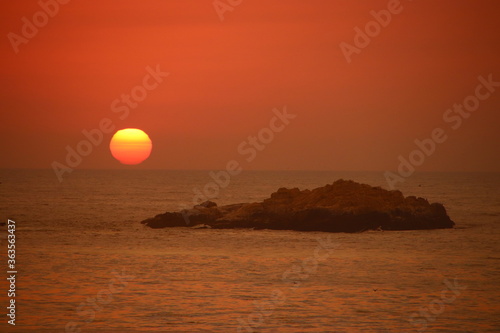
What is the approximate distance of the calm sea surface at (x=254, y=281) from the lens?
Result: 21.5 meters

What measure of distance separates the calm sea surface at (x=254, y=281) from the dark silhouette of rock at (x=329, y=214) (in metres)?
1.65

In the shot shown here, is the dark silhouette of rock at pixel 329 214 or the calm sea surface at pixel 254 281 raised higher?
the dark silhouette of rock at pixel 329 214

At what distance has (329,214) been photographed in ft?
167

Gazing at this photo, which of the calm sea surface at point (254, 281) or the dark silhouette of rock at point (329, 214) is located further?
the dark silhouette of rock at point (329, 214)

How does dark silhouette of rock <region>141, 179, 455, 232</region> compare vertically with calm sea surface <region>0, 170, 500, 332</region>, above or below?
above

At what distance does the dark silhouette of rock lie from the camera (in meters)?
51.0

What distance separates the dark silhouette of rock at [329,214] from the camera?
50969 mm

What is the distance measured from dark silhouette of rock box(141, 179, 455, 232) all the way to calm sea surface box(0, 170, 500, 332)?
1648 millimetres

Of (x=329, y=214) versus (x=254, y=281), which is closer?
(x=254, y=281)

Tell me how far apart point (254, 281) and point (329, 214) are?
2298 centimetres

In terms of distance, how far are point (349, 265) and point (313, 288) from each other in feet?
23.4

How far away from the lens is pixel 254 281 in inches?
1131

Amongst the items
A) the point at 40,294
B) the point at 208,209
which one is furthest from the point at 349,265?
the point at 208,209

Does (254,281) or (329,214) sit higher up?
(329,214)
